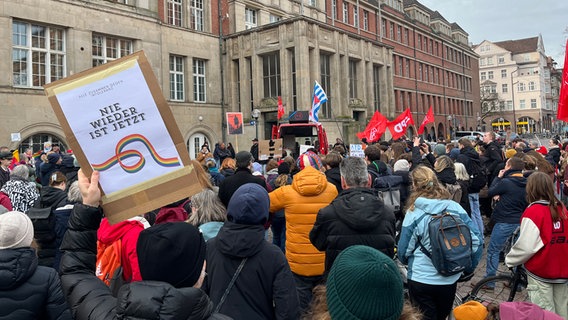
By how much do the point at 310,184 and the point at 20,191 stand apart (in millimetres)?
4483

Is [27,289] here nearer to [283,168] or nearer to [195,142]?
[283,168]

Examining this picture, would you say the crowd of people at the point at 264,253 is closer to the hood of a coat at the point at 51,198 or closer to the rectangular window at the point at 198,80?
the hood of a coat at the point at 51,198

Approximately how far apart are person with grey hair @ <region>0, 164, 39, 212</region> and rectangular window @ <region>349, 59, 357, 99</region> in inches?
1087

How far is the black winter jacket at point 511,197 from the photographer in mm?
6066

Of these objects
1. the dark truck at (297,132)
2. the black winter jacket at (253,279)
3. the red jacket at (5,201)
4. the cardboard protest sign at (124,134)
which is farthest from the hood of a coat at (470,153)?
the dark truck at (297,132)

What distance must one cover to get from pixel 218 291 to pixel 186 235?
3.97ft

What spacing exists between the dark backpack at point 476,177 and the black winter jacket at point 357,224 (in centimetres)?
582

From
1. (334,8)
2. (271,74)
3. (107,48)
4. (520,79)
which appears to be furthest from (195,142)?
(520,79)

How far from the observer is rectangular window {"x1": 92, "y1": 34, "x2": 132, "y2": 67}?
22797 mm

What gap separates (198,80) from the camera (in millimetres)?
28547

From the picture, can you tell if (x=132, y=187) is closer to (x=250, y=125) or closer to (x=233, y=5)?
(x=250, y=125)

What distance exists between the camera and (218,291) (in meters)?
2.90

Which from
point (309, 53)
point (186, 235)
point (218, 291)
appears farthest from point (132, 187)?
point (309, 53)

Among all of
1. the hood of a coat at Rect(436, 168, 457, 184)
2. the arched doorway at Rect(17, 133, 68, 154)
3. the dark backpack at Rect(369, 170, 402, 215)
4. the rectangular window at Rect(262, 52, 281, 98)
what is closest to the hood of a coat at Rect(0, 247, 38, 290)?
the dark backpack at Rect(369, 170, 402, 215)
